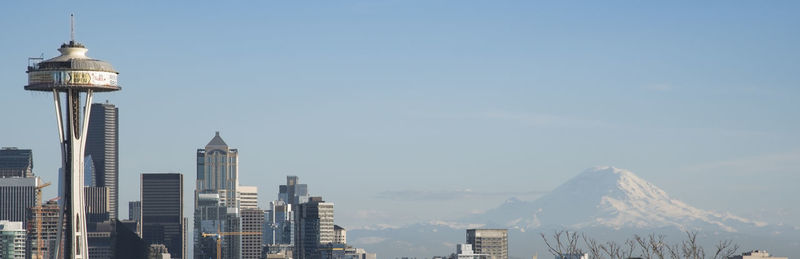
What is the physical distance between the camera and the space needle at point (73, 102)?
17962cm

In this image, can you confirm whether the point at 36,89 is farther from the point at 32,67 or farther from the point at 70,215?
the point at 70,215

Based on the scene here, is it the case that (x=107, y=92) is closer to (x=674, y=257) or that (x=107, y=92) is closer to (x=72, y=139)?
(x=72, y=139)

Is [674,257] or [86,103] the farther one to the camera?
[86,103]

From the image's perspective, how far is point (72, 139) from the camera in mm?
178875

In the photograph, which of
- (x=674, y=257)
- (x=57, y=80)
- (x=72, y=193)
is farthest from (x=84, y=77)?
(x=674, y=257)

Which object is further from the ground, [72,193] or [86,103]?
[86,103]

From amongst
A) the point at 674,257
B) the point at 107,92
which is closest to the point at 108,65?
the point at 107,92

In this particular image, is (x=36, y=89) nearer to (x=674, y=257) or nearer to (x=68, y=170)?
(x=68, y=170)

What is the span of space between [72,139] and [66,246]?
1771 centimetres

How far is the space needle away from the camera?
180 meters

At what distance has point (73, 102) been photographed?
182 m

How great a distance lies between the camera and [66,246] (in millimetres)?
188625

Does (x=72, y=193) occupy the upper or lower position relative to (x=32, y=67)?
lower

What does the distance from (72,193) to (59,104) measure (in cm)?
1166
